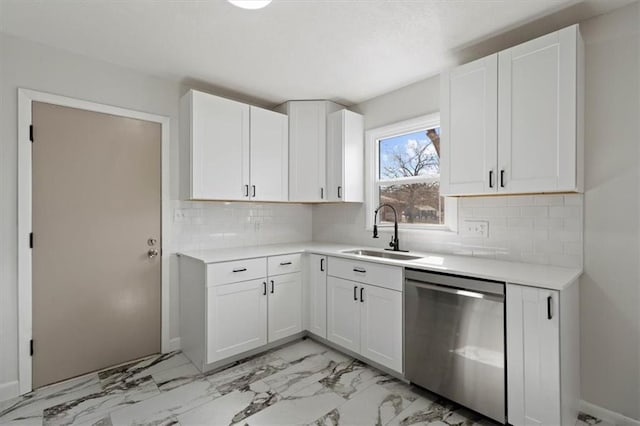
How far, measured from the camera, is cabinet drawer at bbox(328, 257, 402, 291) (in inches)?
93.1

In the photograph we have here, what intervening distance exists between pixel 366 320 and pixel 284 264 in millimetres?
894

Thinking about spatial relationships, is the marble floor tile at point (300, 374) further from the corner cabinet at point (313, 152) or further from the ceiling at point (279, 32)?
the ceiling at point (279, 32)

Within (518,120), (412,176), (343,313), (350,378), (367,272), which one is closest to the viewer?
(518,120)

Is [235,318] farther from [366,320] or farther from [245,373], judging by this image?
[366,320]

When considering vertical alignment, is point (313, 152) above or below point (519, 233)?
above

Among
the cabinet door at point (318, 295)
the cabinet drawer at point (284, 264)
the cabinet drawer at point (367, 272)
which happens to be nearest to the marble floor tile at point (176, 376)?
the cabinet drawer at point (284, 264)

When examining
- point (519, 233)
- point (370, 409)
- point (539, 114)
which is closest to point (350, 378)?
point (370, 409)

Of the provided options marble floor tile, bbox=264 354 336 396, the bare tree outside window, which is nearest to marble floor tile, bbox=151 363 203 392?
marble floor tile, bbox=264 354 336 396

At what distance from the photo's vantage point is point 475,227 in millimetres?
2566

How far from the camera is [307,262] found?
314 centimetres

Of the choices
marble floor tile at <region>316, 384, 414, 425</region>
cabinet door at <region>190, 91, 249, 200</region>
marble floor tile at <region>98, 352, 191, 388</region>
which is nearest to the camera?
marble floor tile at <region>316, 384, 414, 425</region>

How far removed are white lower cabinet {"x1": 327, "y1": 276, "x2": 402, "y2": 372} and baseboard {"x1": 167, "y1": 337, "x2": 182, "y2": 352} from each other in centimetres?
139

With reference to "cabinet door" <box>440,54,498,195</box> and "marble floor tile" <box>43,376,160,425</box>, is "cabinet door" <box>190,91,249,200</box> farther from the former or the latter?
"cabinet door" <box>440,54,498,195</box>

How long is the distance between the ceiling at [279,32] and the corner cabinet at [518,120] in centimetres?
26
